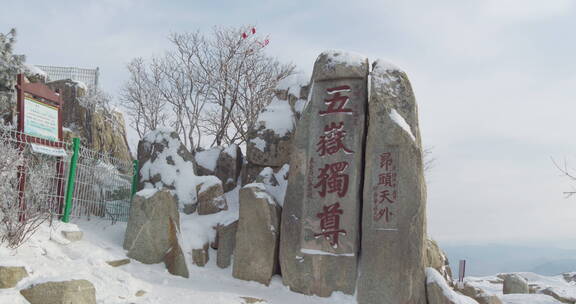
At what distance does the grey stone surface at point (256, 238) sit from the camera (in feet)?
27.9

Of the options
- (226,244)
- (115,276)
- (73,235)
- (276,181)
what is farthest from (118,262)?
(276,181)

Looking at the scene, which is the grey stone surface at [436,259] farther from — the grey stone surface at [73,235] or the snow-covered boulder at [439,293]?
the grey stone surface at [73,235]

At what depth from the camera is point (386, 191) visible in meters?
8.07

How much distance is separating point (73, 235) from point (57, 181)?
1.21 m

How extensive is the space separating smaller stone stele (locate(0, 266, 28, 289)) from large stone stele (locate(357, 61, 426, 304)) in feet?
16.8

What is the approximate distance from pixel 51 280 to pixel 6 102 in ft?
27.7

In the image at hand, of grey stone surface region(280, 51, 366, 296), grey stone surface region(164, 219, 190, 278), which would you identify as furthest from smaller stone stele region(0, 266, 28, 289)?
grey stone surface region(280, 51, 366, 296)

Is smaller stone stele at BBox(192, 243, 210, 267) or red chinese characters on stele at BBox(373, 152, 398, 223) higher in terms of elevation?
red chinese characters on stele at BBox(373, 152, 398, 223)

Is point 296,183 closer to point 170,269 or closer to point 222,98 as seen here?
point 170,269

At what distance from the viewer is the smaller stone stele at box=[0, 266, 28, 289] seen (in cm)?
552

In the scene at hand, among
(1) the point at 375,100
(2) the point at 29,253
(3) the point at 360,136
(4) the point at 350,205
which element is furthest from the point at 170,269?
(1) the point at 375,100

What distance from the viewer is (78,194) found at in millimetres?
8930

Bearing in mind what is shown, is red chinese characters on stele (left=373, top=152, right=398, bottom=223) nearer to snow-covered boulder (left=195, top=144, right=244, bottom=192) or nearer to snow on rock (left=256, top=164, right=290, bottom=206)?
snow on rock (left=256, top=164, right=290, bottom=206)

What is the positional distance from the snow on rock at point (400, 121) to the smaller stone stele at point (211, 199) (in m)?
4.32
